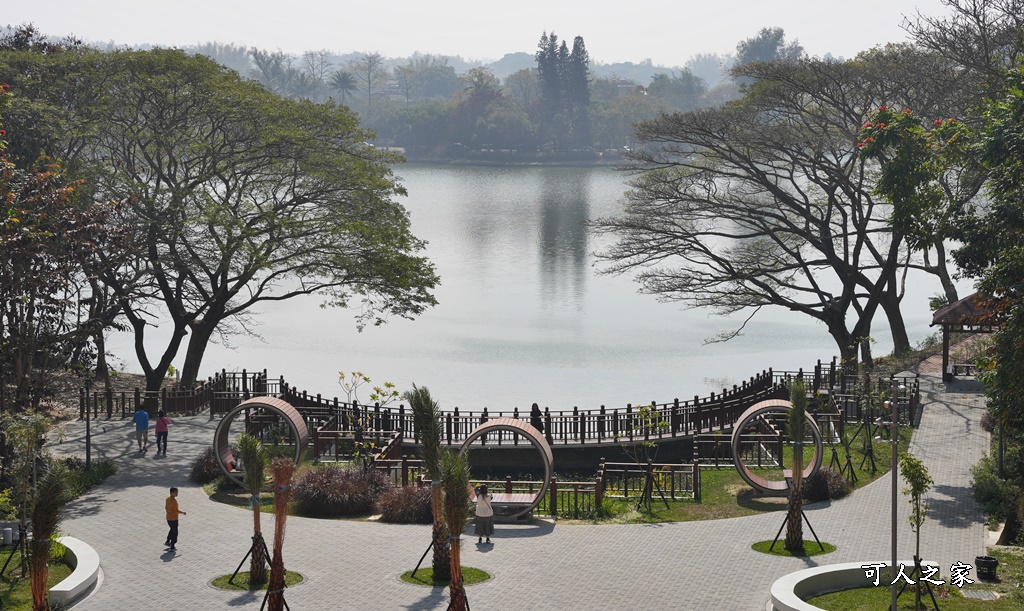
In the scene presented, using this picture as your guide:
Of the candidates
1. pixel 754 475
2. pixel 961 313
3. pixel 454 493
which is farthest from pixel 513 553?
pixel 961 313

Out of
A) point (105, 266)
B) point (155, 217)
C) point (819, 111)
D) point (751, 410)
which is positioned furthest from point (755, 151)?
point (105, 266)

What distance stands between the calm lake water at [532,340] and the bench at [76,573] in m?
21.9

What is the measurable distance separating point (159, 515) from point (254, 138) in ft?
49.4

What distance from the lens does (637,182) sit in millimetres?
39312

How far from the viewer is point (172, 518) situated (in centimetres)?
2050

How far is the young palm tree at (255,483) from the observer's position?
59.4 feet

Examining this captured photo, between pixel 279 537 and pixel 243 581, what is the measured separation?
2.62 m

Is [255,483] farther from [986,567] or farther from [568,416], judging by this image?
[568,416]

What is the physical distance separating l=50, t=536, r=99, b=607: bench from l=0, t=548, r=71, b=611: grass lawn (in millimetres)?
206

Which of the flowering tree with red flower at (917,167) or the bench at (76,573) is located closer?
the bench at (76,573)

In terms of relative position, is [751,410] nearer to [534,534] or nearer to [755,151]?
[534,534]

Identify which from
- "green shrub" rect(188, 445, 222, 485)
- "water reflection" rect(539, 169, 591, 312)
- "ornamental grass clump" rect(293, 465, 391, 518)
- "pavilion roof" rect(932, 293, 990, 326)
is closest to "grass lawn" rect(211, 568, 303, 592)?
"ornamental grass clump" rect(293, 465, 391, 518)

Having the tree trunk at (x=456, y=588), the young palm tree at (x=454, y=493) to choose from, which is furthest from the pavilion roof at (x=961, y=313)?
the tree trunk at (x=456, y=588)

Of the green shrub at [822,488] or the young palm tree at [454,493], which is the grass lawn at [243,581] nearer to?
the young palm tree at [454,493]
